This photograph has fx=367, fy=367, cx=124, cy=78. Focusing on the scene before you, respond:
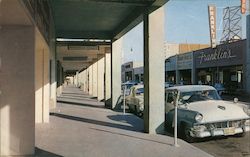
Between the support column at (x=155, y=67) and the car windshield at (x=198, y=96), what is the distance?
809mm

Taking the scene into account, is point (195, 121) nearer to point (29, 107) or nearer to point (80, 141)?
point (80, 141)

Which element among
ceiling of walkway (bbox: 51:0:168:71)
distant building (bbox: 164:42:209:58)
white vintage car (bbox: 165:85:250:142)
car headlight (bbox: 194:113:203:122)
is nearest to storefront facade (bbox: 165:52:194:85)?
distant building (bbox: 164:42:209:58)

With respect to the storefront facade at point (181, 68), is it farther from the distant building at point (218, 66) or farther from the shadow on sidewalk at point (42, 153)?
the shadow on sidewalk at point (42, 153)

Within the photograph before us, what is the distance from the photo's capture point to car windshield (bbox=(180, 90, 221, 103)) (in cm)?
1113

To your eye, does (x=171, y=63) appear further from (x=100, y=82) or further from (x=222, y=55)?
(x=100, y=82)

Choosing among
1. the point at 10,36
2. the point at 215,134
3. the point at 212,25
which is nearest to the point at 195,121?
the point at 215,134

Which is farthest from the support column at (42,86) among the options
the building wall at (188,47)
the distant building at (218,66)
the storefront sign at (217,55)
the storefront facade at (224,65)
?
the building wall at (188,47)

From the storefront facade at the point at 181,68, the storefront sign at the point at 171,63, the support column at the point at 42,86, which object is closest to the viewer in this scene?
the support column at the point at 42,86

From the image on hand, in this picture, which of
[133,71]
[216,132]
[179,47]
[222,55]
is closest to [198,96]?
[216,132]

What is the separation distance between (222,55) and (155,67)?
35.1 meters

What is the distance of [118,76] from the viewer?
1905 cm

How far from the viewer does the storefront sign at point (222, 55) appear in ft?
131

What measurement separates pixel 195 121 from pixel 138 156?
8.54 ft

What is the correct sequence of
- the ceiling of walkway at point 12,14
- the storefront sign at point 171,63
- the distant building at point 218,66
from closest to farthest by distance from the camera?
1. the ceiling of walkway at point 12,14
2. the distant building at point 218,66
3. the storefront sign at point 171,63
